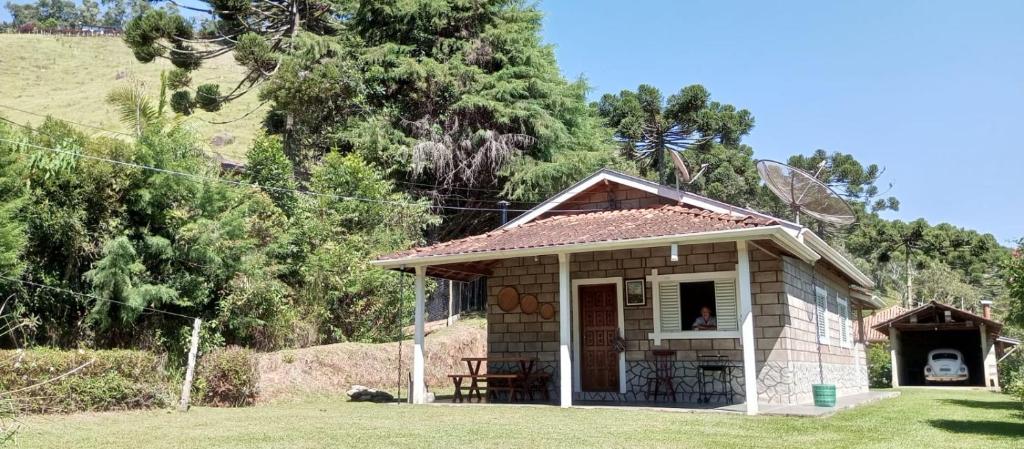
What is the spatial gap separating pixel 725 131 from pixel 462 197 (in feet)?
48.3

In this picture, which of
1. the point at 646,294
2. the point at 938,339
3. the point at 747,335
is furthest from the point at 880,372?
the point at 747,335

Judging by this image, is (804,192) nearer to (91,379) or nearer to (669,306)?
(669,306)

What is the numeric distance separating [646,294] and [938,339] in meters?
20.7

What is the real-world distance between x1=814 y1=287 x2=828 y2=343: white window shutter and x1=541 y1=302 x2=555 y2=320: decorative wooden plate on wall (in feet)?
15.4

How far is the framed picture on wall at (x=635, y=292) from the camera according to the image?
12.5 metres

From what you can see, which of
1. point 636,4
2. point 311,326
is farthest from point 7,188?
point 636,4

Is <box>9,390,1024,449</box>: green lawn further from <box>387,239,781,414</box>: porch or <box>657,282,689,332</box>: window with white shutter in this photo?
<box>657,282,689,332</box>: window with white shutter

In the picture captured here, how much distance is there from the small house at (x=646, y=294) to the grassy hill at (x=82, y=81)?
29899 mm

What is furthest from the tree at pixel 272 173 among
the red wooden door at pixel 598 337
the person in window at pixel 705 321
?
the person in window at pixel 705 321

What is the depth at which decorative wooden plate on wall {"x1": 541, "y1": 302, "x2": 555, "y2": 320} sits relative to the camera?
13.2 metres

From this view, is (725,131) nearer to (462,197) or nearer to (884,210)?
(462,197)

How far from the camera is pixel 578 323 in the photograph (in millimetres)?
13086

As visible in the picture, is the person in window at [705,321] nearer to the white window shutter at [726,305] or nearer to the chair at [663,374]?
the white window shutter at [726,305]

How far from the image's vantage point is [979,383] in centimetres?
2630
